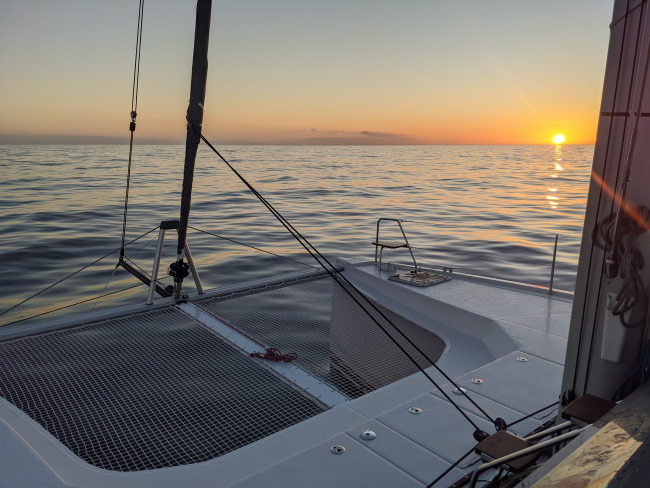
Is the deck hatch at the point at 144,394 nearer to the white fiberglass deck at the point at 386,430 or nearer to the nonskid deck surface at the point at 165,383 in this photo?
the nonskid deck surface at the point at 165,383

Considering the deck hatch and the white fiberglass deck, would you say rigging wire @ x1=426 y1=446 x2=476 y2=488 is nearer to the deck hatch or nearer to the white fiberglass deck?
the white fiberglass deck

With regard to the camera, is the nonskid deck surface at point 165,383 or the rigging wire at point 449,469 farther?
the nonskid deck surface at point 165,383

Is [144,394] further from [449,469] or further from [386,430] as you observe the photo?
[449,469]

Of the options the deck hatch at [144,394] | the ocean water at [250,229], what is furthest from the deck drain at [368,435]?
the ocean water at [250,229]

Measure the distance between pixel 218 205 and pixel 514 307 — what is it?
Answer: 2051 centimetres

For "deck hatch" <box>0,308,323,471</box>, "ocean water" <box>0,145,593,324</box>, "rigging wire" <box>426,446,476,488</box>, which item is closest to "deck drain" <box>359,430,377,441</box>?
"rigging wire" <box>426,446,476,488</box>

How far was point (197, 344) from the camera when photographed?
5.57 m

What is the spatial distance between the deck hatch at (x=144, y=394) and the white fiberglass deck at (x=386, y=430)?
1.16 ft

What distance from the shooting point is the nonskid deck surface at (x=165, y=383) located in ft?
12.7

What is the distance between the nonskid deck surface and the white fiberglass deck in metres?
0.35

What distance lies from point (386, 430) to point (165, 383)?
7.34 feet

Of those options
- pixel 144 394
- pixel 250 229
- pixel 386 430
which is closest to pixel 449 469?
pixel 386 430

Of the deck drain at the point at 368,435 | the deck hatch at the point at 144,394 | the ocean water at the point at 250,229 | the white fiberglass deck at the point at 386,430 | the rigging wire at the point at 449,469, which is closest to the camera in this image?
the rigging wire at the point at 449,469

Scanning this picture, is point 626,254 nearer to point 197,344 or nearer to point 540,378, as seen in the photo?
point 540,378
